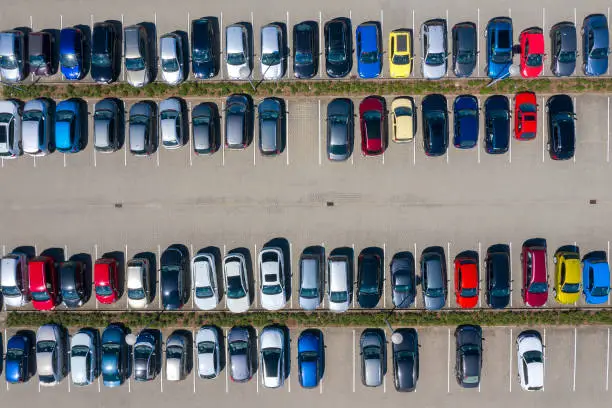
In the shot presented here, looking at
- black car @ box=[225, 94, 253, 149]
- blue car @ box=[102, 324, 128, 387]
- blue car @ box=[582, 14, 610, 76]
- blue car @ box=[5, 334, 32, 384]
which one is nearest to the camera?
blue car @ box=[582, 14, 610, 76]

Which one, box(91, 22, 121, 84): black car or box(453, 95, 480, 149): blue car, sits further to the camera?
box(91, 22, 121, 84): black car

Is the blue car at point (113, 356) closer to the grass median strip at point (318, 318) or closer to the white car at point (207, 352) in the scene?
the grass median strip at point (318, 318)

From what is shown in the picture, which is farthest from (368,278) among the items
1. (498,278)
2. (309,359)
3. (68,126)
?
(68,126)

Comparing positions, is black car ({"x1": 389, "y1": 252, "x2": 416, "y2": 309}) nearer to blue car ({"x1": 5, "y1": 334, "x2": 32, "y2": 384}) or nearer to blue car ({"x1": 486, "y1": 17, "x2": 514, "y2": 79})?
blue car ({"x1": 486, "y1": 17, "x2": 514, "y2": 79})

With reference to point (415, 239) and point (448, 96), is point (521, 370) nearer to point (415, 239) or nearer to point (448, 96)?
point (415, 239)

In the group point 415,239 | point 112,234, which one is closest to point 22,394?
point 112,234

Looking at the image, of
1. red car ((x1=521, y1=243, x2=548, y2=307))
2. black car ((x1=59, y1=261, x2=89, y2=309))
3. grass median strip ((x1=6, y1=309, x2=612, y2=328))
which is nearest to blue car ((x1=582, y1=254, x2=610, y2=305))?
grass median strip ((x1=6, y1=309, x2=612, y2=328))
